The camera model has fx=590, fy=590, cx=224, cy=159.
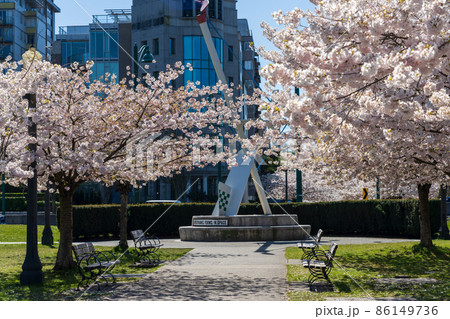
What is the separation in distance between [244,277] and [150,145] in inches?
194

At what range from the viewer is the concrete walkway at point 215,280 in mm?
11500

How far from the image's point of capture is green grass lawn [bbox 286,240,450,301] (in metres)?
11.4

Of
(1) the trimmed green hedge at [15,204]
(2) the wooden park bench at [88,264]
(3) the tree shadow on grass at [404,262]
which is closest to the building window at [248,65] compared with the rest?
(1) the trimmed green hedge at [15,204]

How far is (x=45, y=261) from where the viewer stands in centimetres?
1925

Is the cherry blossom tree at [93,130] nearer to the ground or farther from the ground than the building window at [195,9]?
nearer to the ground

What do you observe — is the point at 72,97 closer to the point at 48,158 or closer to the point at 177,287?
the point at 48,158

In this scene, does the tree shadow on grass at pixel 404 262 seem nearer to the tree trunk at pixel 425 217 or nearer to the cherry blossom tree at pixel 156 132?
the tree trunk at pixel 425 217

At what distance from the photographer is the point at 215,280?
46.0ft

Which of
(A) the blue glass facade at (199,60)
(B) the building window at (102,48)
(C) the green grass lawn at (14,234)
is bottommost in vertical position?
(C) the green grass lawn at (14,234)

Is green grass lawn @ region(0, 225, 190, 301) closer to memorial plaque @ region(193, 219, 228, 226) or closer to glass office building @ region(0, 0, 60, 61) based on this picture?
memorial plaque @ region(193, 219, 228, 226)

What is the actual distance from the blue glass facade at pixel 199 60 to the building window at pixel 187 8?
282 centimetres

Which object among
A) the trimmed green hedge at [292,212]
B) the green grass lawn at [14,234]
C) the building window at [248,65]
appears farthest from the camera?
the building window at [248,65]

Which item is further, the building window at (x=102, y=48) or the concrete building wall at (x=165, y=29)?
the building window at (x=102, y=48)

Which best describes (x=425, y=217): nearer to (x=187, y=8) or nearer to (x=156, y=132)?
(x=156, y=132)
